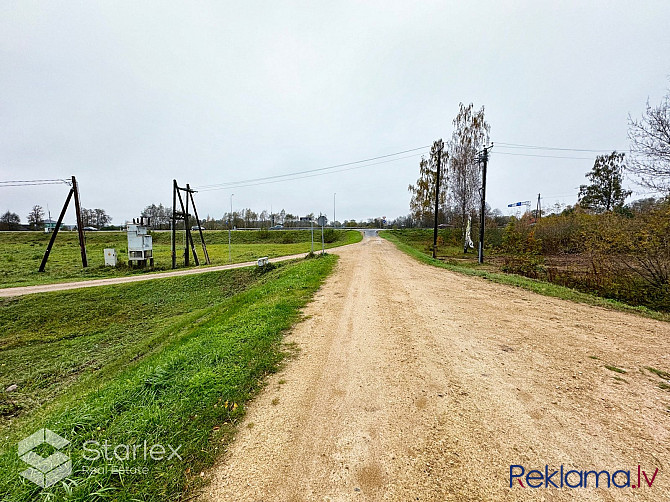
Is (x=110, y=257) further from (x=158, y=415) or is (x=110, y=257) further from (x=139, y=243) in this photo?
(x=158, y=415)

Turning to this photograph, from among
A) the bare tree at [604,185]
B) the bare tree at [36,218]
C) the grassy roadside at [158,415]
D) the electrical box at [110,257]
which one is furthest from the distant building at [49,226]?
the bare tree at [604,185]

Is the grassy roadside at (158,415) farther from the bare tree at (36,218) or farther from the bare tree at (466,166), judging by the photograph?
the bare tree at (36,218)

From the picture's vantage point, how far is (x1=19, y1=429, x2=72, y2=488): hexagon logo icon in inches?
88.3

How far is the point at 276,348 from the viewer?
4867 mm

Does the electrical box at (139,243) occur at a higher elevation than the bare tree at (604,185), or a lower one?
lower

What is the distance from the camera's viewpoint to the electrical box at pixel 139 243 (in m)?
20.0

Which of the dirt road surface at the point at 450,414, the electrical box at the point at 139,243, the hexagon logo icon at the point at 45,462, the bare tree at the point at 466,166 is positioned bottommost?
the hexagon logo icon at the point at 45,462

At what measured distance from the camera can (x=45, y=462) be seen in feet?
7.99

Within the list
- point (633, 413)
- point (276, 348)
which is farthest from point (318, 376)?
point (633, 413)

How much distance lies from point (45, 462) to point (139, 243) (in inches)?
853

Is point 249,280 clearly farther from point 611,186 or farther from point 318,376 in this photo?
point 611,186

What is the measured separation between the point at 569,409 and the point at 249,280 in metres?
15.4

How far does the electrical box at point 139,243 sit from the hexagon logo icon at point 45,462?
68.3 feet

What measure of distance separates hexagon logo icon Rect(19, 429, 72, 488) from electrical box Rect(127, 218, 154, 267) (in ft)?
68.3
